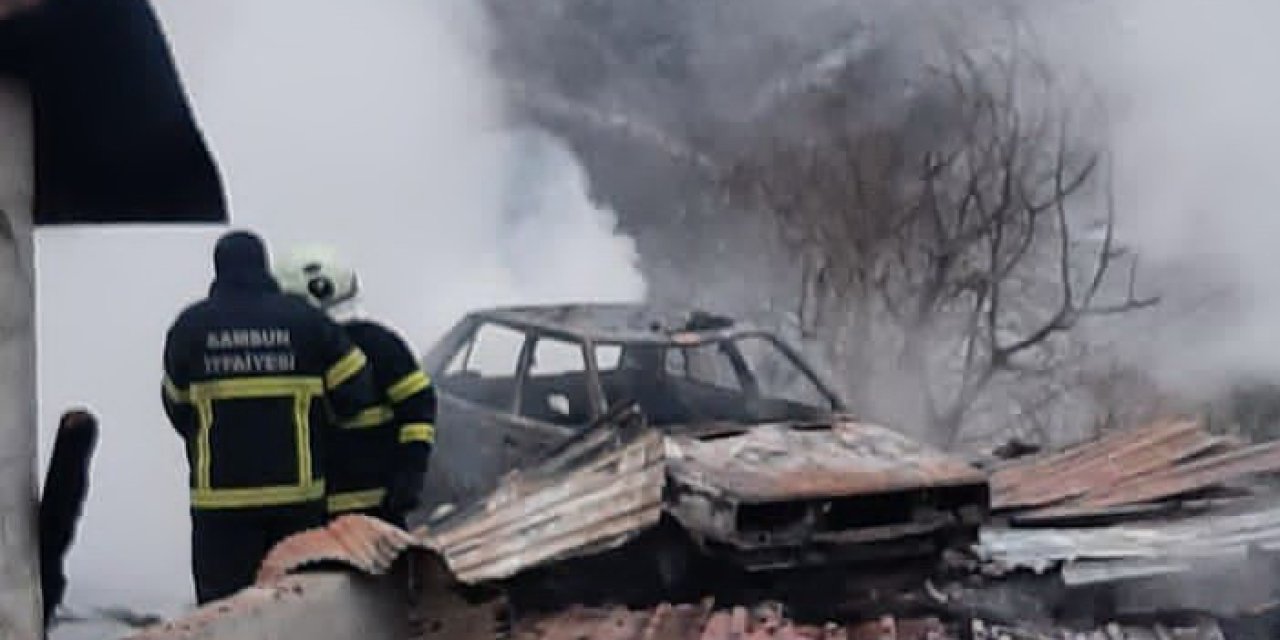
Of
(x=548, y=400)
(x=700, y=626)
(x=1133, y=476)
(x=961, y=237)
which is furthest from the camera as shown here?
(x=961, y=237)

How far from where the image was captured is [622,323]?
9.86 metres

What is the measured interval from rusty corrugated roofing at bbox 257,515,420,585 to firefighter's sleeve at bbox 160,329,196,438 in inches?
56.2

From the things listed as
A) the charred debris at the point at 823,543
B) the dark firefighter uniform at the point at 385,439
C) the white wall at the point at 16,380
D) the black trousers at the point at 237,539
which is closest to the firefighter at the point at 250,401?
the black trousers at the point at 237,539

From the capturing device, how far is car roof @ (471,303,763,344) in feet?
31.6

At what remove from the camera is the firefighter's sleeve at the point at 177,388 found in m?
6.16

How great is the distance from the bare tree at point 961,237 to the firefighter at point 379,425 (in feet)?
28.2

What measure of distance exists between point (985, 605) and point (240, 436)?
10.7ft

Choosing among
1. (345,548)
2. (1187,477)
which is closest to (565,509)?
(1187,477)

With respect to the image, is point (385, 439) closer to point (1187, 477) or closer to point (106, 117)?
point (106, 117)

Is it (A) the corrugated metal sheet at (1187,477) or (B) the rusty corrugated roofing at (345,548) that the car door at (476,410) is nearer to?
(A) the corrugated metal sheet at (1187,477)

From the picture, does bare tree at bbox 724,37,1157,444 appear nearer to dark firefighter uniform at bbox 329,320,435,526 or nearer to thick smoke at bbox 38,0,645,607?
thick smoke at bbox 38,0,645,607

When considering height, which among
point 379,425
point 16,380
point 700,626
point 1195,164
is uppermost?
point 1195,164

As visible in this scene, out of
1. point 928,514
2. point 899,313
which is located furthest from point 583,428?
point 899,313

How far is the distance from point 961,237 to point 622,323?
5884 millimetres
